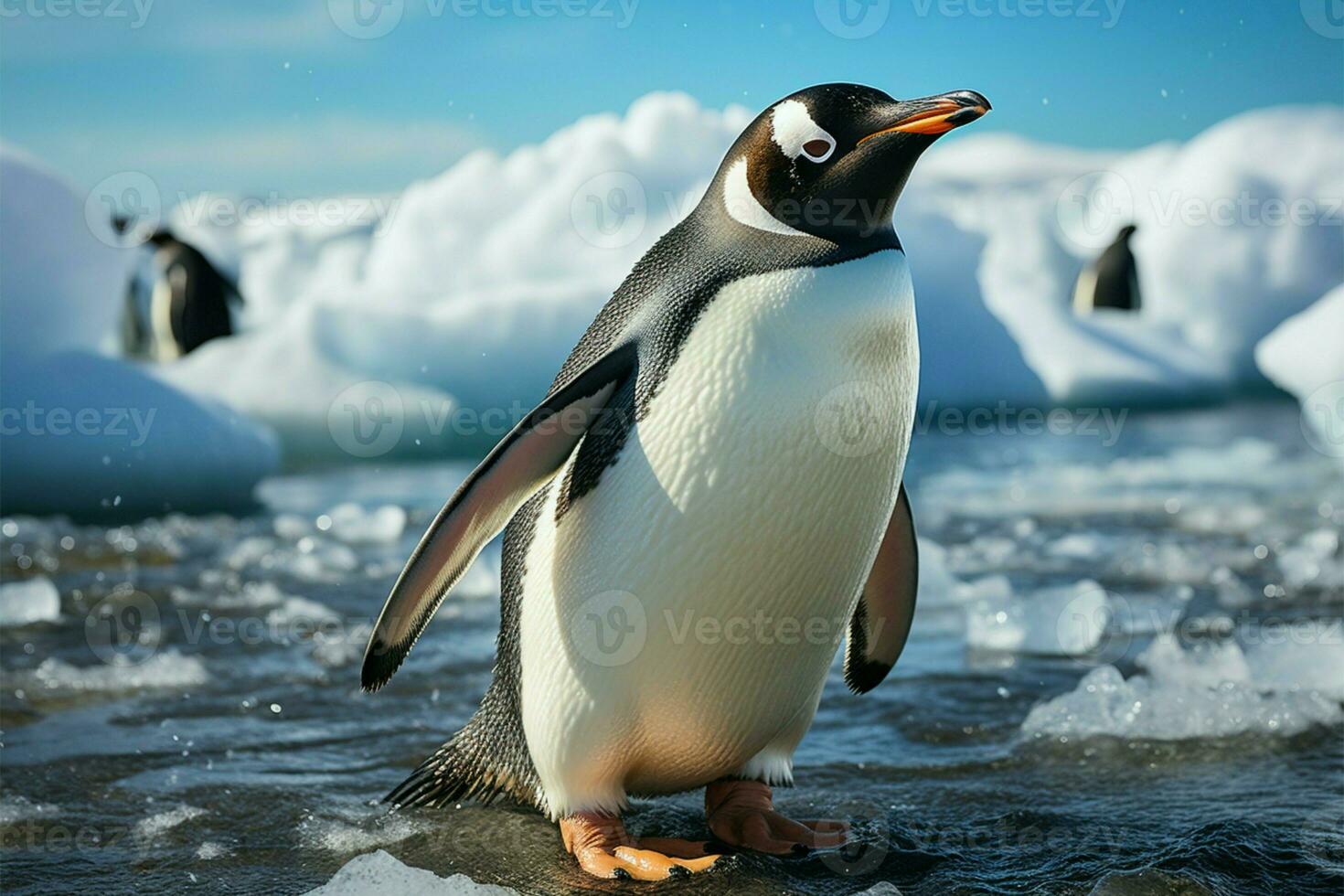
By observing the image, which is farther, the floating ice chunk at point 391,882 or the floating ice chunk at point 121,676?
the floating ice chunk at point 121,676

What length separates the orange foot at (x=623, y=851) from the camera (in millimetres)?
1790

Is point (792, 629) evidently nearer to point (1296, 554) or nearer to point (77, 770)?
point (77, 770)

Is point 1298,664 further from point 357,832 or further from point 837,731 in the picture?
point 357,832

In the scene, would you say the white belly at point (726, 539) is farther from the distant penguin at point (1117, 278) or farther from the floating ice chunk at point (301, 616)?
the distant penguin at point (1117, 278)

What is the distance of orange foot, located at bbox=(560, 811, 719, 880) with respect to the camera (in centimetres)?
179

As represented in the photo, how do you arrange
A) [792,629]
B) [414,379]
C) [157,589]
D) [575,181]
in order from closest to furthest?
[792,629], [157,589], [414,379], [575,181]

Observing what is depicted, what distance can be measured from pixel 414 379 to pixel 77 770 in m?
9.06

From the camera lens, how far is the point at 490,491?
180 centimetres

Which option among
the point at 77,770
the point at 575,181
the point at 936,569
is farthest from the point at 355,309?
the point at 77,770

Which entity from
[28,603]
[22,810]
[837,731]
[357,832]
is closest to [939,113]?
[357,832]

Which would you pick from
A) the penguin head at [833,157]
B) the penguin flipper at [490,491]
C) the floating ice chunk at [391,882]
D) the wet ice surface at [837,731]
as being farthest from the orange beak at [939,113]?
the floating ice chunk at [391,882]

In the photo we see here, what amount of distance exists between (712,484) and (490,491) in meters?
0.30

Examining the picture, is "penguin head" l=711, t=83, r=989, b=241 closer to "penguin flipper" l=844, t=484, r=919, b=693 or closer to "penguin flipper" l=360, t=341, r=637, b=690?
"penguin flipper" l=360, t=341, r=637, b=690

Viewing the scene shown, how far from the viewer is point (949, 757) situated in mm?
2635
